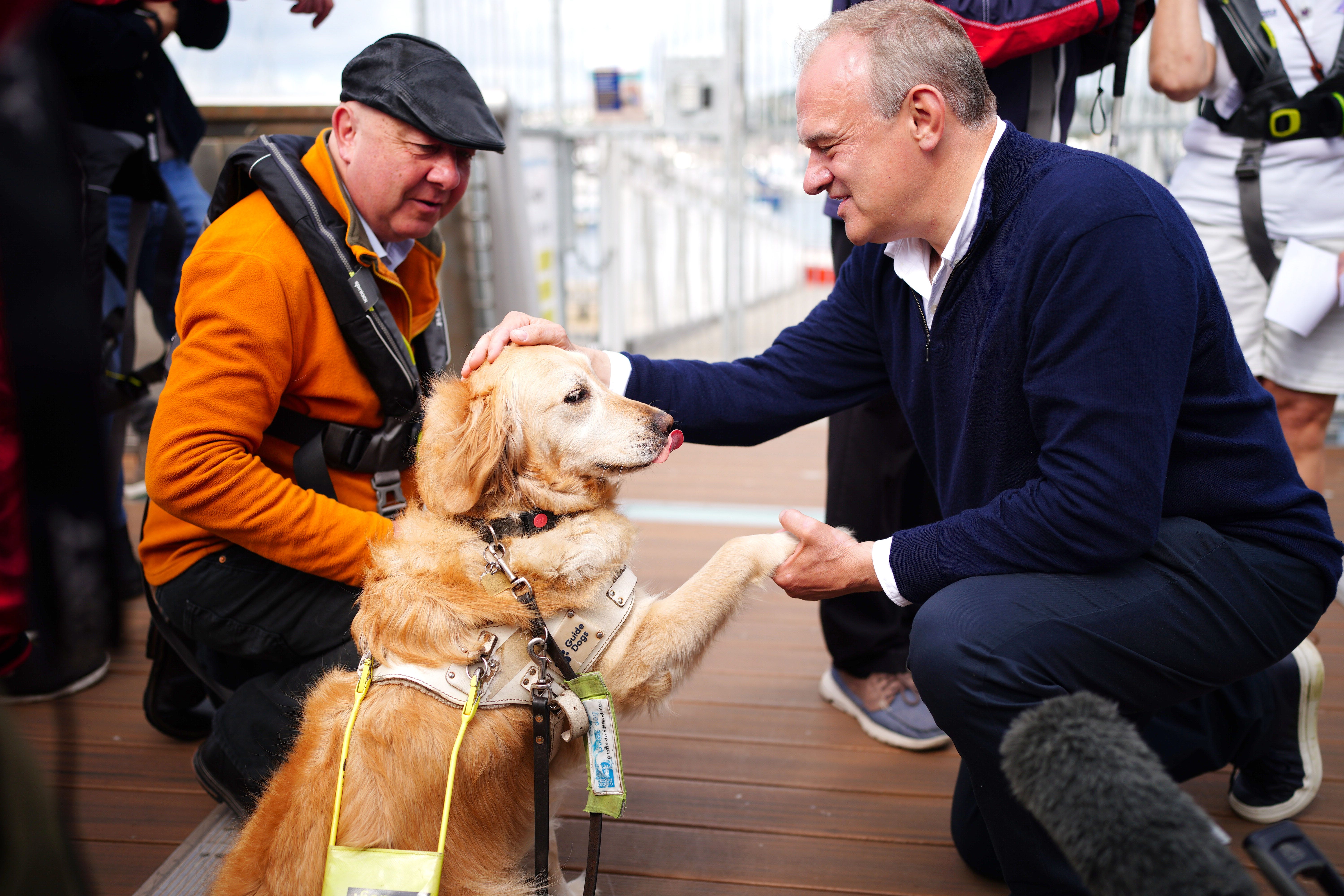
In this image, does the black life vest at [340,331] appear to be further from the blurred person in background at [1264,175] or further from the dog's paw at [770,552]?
the blurred person in background at [1264,175]

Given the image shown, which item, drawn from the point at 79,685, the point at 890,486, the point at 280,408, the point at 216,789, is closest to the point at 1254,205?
the point at 890,486

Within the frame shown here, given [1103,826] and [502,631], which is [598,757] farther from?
[1103,826]

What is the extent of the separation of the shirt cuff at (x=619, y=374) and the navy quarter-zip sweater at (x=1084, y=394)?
24.9 inches

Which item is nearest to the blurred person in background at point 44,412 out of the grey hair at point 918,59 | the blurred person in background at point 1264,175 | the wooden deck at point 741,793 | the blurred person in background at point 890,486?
the wooden deck at point 741,793

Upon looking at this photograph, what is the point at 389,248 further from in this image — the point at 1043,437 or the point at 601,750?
the point at 1043,437

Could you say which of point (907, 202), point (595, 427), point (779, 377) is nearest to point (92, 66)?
point (595, 427)

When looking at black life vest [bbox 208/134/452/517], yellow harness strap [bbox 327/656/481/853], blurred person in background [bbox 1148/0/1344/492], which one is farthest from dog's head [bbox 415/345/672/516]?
blurred person in background [bbox 1148/0/1344/492]

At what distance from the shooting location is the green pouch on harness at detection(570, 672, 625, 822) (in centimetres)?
153

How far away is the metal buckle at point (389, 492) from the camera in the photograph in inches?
79.8

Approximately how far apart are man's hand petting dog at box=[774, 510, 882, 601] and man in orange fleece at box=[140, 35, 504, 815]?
0.83m

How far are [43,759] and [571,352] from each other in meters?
1.26

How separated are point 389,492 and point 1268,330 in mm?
2360

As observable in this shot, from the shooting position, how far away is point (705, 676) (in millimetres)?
2674

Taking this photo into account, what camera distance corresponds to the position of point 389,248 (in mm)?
2088
